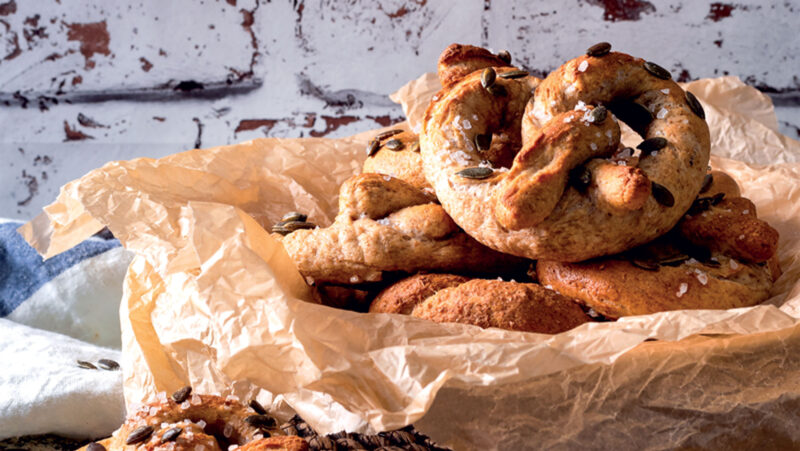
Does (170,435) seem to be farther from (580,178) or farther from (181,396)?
(580,178)

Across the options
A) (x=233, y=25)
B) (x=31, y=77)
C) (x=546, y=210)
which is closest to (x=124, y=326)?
(x=546, y=210)

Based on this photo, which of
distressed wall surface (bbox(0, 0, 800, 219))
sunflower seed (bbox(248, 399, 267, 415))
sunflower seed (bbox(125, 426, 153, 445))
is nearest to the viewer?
sunflower seed (bbox(125, 426, 153, 445))

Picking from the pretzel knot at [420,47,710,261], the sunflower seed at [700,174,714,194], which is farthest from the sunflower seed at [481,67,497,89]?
the sunflower seed at [700,174,714,194]

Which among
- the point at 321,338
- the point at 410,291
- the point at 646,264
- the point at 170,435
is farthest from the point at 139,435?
the point at 646,264

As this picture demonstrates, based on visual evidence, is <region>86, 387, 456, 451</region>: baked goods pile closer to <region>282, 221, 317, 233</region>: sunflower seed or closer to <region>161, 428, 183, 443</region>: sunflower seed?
<region>161, 428, 183, 443</region>: sunflower seed

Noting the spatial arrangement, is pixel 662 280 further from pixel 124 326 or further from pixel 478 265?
pixel 124 326

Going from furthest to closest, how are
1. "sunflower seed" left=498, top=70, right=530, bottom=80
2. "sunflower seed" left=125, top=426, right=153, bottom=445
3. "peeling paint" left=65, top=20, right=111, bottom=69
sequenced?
1. "peeling paint" left=65, top=20, right=111, bottom=69
2. "sunflower seed" left=498, top=70, right=530, bottom=80
3. "sunflower seed" left=125, top=426, right=153, bottom=445

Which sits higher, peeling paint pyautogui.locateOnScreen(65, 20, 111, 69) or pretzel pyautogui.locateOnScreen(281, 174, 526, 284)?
peeling paint pyautogui.locateOnScreen(65, 20, 111, 69)
